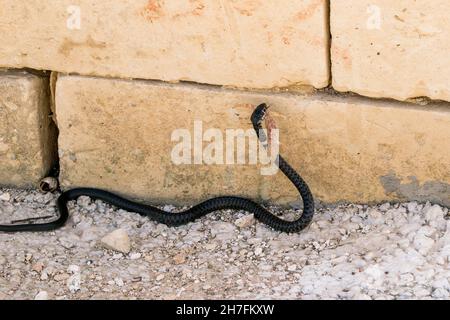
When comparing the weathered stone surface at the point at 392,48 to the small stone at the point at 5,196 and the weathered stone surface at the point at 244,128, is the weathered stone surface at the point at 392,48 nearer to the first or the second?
the weathered stone surface at the point at 244,128

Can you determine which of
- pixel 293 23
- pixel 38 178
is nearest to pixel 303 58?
pixel 293 23

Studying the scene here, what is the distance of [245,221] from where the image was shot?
5.06 metres

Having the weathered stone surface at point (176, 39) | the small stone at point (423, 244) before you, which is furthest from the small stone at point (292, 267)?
the weathered stone surface at point (176, 39)

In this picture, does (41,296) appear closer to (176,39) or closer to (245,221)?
(245,221)

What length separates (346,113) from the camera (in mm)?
4805

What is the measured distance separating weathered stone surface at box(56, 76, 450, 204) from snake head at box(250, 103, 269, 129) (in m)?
0.08

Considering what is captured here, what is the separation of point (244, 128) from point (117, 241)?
0.98m

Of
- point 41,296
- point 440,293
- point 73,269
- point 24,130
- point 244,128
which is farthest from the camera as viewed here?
point 24,130

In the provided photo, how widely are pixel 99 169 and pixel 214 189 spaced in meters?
0.73

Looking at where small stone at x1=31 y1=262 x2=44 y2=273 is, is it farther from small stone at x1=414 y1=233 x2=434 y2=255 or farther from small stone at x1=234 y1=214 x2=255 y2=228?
small stone at x1=414 y1=233 x2=434 y2=255

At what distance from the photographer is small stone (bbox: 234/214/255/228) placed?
5062mm

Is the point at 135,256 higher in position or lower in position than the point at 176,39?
lower

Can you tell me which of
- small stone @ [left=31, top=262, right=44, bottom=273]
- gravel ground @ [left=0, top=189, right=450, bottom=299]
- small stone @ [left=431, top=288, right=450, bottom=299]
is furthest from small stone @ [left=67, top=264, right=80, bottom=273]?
small stone @ [left=431, top=288, right=450, bottom=299]

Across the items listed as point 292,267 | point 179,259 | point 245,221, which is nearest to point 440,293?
point 292,267
